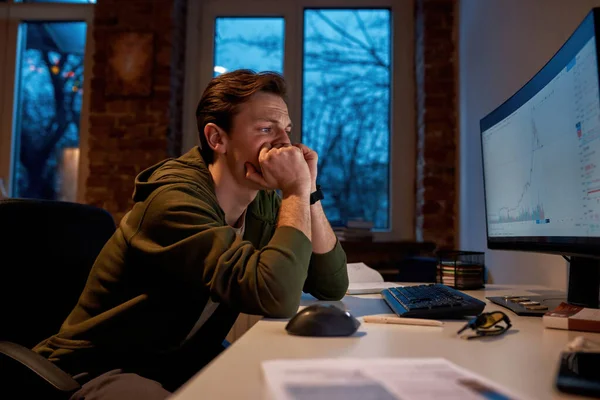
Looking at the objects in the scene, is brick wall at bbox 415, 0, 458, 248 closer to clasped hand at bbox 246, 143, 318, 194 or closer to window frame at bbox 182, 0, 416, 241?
window frame at bbox 182, 0, 416, 241

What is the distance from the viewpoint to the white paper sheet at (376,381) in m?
0.46

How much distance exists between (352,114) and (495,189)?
1736 mm

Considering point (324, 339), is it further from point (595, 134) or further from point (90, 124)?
point (90, 124)

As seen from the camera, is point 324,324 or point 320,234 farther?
point 320,234

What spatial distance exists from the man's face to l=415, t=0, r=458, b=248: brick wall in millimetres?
1724

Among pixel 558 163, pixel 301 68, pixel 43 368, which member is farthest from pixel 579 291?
pixel 301 68

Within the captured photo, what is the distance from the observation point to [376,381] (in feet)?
1.65

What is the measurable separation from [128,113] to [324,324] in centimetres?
248

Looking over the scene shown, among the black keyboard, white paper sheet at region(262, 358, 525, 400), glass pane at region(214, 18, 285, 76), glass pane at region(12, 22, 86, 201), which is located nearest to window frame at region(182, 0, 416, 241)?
glass pane at region(214, 18, 285, 76)

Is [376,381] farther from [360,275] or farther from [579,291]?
[360,275]

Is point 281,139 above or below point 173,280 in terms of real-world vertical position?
above

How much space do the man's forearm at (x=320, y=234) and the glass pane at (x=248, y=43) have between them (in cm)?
201

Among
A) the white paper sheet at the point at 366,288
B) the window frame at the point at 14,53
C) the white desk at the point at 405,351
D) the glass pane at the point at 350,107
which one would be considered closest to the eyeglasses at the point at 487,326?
the white desk at the point at 405,351

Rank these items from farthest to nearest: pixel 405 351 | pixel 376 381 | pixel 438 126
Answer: pixel 438 126, pixel 405 351, pixel 376 381
